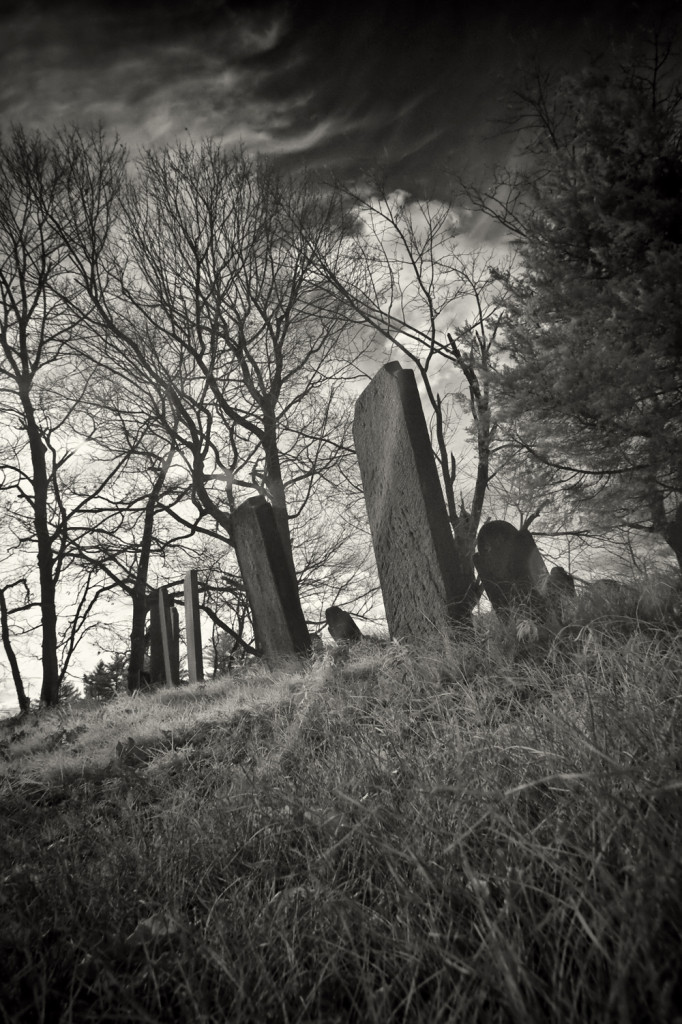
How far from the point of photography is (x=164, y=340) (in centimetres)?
898

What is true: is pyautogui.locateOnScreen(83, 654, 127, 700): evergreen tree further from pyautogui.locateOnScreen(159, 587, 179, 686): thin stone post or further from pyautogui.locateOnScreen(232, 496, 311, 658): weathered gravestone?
pyautogui.locateOnScreen(232, 496, 311, 658): weathered gravestone

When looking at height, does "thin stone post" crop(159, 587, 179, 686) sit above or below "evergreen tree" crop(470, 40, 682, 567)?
below

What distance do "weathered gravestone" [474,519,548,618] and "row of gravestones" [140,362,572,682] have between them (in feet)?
0.03

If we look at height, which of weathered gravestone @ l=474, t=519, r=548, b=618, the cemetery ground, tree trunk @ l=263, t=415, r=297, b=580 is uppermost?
tree trunk @ l=263, t=415, r=297, b=580

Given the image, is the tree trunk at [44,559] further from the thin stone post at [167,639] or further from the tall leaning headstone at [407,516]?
the tall leaning headstone at [407,516]

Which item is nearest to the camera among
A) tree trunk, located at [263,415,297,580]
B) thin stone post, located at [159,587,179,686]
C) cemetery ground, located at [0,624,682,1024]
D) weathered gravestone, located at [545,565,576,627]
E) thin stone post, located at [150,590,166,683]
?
cemetery ground, located at [0,624,682,1024]

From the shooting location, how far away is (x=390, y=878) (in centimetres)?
142

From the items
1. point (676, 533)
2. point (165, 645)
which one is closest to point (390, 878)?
point (676, 533)

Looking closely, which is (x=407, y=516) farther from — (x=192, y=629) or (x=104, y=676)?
(x=104, y=676)

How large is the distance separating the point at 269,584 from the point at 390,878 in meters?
4.85

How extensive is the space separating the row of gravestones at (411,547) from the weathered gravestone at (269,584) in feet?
0.05

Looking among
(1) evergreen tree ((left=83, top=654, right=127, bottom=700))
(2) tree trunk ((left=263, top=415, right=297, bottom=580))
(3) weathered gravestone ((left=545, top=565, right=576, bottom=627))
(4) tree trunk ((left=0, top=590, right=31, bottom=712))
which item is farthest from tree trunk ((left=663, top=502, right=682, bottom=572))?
(1) evergreen tree ((left=83, top=654, right=127, bottom=700))

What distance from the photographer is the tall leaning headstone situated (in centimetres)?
444

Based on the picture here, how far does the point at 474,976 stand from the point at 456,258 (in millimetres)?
9511
